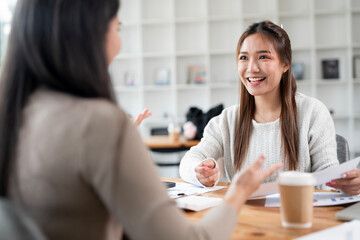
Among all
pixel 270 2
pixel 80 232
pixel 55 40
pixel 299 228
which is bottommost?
pixel 299 228

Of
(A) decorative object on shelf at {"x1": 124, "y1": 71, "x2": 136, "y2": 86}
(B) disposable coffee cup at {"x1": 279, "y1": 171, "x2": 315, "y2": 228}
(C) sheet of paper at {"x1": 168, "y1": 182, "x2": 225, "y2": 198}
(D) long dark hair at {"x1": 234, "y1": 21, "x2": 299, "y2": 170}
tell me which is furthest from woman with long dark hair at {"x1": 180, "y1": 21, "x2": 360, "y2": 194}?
(A) decorative object on shelf at {"x1": 124, "y1": 71, "x2": 136, "y2": 86}

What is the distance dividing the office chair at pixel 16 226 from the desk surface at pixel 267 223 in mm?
507

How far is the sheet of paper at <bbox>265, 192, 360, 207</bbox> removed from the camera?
123cm

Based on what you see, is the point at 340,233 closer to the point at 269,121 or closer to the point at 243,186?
the point at 243,186

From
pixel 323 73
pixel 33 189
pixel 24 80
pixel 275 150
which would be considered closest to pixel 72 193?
pixel 33 189

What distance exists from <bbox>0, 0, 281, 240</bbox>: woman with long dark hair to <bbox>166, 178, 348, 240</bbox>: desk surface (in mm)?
214

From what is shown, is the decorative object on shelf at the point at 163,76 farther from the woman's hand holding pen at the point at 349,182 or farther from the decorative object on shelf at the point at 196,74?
the woman's hand holding pen at the point at 349,182

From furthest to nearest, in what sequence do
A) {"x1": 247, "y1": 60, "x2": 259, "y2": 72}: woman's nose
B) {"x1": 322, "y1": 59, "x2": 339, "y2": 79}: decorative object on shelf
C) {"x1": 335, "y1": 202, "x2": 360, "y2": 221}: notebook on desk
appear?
{"x1": 322, "y1": 59, "x2": 339, "y2": 79}: decorative object on shelf
{"x1": 247, "y1": 60, "x2": 259, "y2": 72}: woman's nose
{"x1": 335, "y1": 202, "x2": 360, "y2": 221}: notebook on desk

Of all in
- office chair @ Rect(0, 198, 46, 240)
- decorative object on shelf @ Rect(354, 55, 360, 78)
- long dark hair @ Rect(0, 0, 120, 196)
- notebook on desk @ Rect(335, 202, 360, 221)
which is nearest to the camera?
office chair @ Rect(0, 198, 46, 240)

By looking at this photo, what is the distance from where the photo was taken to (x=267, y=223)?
3.40 feet

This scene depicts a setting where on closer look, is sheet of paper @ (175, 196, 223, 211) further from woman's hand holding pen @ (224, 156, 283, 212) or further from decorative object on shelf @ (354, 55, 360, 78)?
decorative object on shelf @ (354, 55, 360, 78)

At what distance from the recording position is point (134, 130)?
2.35 feet

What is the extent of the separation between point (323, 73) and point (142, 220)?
5333 millimetres

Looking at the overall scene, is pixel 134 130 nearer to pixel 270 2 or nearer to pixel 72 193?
pixel 72 193
